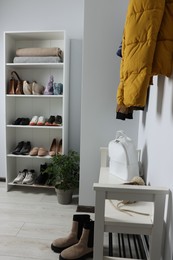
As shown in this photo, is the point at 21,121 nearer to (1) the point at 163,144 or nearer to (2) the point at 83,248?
(2) the point at 83,248

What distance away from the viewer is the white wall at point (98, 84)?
1.95 metres

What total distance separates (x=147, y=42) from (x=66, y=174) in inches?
66.5

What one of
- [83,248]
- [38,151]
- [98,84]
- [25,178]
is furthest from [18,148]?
[83,248]

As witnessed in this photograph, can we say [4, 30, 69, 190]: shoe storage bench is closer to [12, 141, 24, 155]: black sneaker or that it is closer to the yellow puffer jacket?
[12, 141, 24, 155]: black sneaker

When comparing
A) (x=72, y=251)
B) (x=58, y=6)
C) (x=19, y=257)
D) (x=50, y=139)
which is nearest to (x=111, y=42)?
(x=58, y=6)

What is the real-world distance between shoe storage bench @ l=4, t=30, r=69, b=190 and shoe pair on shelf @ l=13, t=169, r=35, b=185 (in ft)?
0.36

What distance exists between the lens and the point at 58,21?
2547 mm

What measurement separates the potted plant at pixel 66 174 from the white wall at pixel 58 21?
0.43 m

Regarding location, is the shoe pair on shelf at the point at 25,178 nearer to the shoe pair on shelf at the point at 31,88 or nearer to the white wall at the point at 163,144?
the shoe pair on shelf at the point at 31,88

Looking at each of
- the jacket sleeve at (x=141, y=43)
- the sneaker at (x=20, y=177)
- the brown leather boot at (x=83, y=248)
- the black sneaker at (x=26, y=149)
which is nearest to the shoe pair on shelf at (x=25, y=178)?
the sneaker at (x=20, y=177)

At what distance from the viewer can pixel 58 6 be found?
2.53m

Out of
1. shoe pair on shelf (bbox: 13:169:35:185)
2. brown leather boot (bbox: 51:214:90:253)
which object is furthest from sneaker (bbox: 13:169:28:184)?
brown leather boot (bbox: 51:214:90:253)

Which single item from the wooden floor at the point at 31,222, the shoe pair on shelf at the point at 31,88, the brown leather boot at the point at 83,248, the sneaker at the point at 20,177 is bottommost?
the wooden floor at the point at 31,222

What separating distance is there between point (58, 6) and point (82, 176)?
196cm
